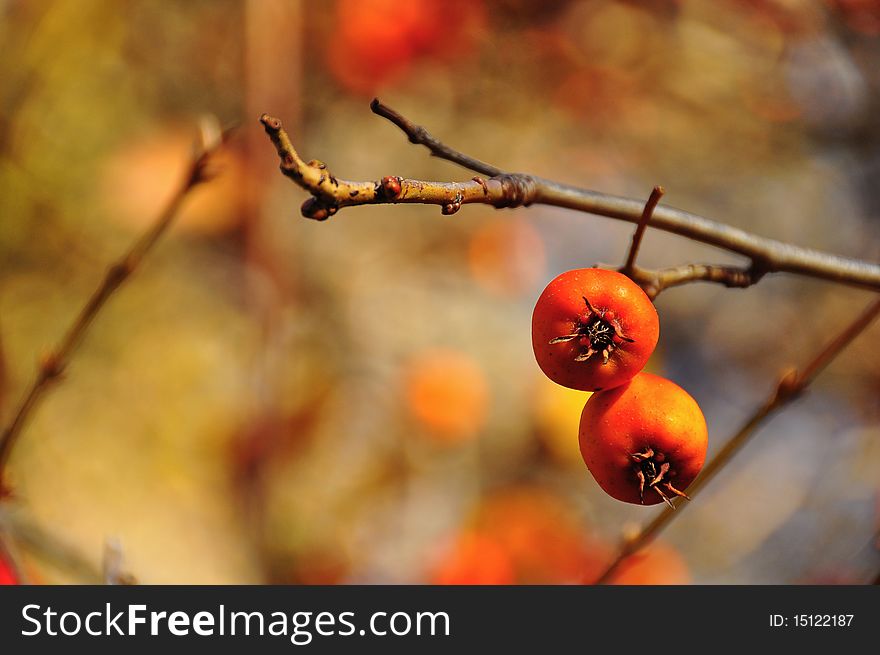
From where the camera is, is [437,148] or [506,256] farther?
[506,256]

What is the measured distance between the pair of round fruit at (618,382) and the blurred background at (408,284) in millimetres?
2165

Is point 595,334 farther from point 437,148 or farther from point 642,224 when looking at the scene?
point 437,148

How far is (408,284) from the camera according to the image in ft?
12.4

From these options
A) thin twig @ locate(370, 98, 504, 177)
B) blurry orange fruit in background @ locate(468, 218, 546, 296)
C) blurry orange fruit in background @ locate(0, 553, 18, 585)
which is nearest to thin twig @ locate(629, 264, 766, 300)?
thin twig @ locate(370, 98, 504, 177)

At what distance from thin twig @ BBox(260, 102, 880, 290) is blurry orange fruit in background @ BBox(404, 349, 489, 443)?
8.14ft

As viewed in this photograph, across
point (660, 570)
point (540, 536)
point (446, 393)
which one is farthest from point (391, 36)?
point (660, 570)

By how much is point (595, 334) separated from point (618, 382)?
0.29 feet

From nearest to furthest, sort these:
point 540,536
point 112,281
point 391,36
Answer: point 112,281 → point 540,536 → point 391,36

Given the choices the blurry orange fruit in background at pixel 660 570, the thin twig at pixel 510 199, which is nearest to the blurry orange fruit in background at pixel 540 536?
the blurry orange fruit in background at pixel 660 570

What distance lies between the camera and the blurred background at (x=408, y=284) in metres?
3.14

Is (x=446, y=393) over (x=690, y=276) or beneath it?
over

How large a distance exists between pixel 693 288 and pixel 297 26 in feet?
7.35

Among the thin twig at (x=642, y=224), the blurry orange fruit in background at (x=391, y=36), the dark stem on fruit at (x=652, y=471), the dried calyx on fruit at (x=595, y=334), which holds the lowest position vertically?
the dark stem on fruit at (x=652, y=471)

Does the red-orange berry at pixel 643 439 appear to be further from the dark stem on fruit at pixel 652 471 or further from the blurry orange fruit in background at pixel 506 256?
the blurry orange fruit in background at pixel 506 256
